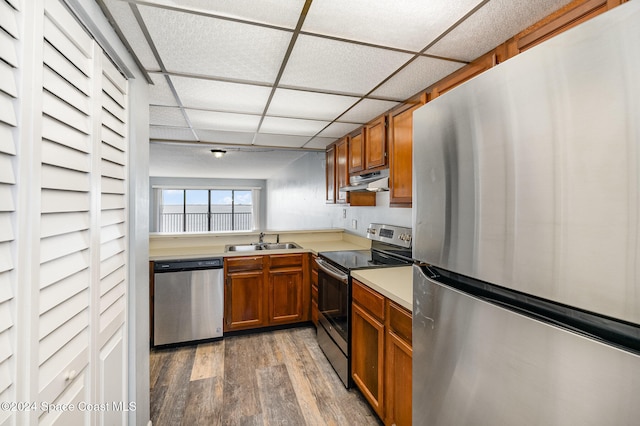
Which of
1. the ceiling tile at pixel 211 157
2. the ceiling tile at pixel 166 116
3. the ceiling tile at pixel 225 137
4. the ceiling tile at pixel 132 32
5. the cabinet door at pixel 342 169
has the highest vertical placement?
the ceiling tile at pixel 211 157

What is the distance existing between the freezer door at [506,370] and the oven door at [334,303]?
1.11 m

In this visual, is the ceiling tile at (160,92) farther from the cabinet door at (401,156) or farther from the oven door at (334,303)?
the oven door at (334,303)

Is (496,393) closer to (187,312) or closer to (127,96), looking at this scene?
(127,96)

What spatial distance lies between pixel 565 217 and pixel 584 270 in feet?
0.36

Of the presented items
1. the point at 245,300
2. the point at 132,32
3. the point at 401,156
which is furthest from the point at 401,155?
the point at 245,300

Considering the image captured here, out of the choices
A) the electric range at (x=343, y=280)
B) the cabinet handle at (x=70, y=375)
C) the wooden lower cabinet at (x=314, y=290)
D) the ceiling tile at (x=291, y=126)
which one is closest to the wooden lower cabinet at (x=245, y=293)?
the wooden lower cabinet at (x=314, y=290)

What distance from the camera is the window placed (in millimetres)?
9375

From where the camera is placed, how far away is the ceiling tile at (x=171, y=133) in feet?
9.42

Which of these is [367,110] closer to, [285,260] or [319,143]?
[319,143]

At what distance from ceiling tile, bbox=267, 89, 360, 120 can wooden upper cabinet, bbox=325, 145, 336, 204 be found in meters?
0.96

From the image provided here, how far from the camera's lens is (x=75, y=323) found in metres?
0.95

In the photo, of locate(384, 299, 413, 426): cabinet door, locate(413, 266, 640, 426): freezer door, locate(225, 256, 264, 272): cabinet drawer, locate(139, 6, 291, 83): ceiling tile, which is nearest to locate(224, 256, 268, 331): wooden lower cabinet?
locate(225, 256, 264, 272): cabinet drawer

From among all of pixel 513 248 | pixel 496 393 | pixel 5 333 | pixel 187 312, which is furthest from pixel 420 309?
pixel 187 312

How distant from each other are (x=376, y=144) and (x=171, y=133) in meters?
2.19
